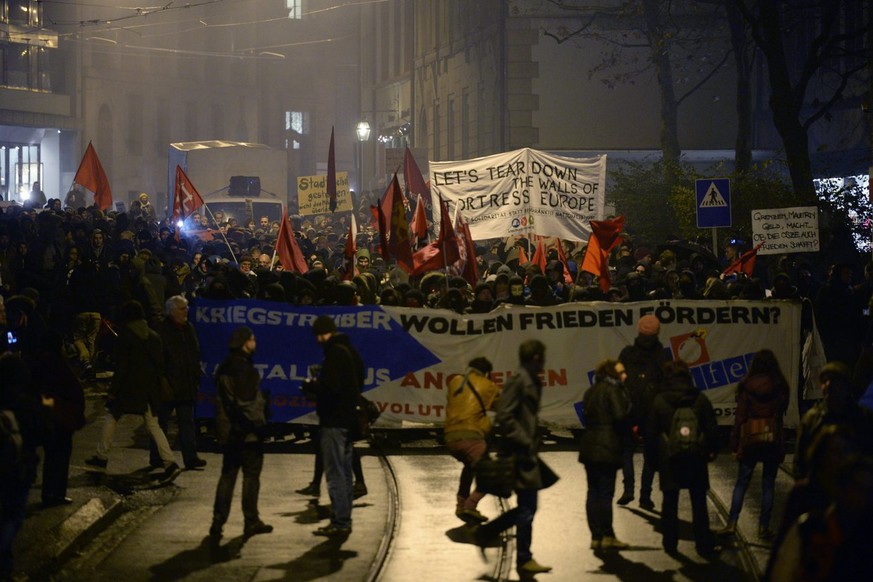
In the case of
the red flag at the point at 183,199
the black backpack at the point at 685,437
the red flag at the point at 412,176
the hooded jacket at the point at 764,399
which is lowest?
the black backpack at the point at 685,437

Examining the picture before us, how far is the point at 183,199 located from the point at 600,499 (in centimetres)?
1623

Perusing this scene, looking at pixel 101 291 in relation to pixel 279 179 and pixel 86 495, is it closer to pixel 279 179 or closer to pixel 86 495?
pixel 86 495

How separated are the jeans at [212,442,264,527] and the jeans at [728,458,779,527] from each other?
11.8 ft

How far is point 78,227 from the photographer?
962 inches

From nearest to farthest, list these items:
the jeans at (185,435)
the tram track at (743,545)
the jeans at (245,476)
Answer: the tram track at (743,545) → the jeans at (245,476) → the jeans at (185,435)

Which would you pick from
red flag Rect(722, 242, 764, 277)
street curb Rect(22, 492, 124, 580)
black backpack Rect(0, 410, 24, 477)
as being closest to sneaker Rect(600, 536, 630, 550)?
street curb Rect(22, 492, 124, 580)

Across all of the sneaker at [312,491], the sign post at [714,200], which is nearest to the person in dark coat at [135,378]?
the sneaker at [312,491]

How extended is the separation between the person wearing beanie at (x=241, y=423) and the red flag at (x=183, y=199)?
45.2 feet

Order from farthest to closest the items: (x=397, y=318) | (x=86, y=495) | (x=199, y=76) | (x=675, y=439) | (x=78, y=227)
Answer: (x=199, y=76) → (x=78, y=227) → (x=397, y=318) → (x=86, y=495) → (x=675, y=439)

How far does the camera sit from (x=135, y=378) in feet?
41.6

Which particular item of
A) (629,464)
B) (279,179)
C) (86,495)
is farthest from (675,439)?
(279,179)

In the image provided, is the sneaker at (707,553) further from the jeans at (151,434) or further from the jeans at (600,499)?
the jeans at (151,434)

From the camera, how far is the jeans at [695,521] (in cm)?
1004

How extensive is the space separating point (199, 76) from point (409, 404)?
6828 cm
